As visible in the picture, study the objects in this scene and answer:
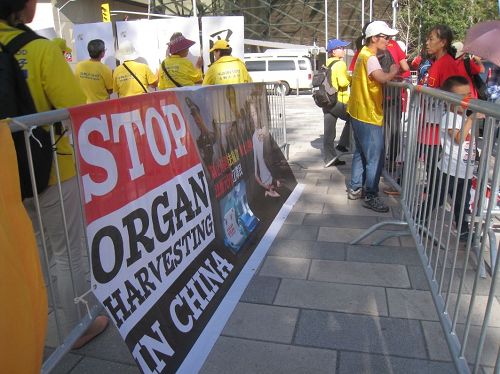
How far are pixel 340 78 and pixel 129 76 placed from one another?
→ 3059 mm

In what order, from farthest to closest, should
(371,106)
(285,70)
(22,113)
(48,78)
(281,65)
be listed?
1. (281,65)
2. (285,70)
3. (371,106)
4. (48,78)
5. (22,113)

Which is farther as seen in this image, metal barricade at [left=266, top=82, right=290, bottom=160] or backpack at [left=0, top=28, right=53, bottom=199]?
metal barricade at [left=266, top=82, right=290, bottom=160]

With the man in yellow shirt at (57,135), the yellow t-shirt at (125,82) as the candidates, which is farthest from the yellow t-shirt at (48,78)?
the yellow t-shirt at (125,82)

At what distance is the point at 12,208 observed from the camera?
159cm

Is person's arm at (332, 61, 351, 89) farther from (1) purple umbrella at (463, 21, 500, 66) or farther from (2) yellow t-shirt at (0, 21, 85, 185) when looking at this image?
(2) yellow t-shirt at (0, 21, 85, 185)

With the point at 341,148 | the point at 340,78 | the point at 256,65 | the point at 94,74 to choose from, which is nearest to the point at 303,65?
the point at 256,65

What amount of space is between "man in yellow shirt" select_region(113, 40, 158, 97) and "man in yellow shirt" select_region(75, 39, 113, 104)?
20 centimetres

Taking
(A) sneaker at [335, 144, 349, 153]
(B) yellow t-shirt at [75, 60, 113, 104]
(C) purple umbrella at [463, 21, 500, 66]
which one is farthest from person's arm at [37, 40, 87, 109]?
(A) sneaker at [335, 144, 349, 153]

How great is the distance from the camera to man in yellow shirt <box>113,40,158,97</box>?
649 cm

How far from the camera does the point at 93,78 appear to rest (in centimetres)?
627

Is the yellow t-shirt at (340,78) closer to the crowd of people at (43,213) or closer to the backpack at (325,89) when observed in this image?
the backpack at (325,89)

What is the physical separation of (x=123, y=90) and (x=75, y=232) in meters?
4.46

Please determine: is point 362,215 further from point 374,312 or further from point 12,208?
point 12,208

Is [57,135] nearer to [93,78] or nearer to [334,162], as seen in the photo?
[93,78]
